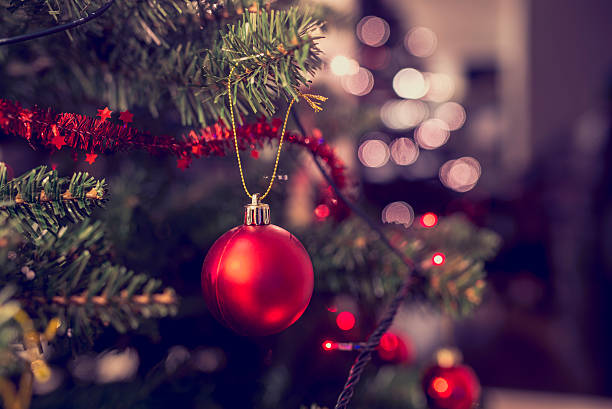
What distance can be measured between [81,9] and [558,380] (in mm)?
1831

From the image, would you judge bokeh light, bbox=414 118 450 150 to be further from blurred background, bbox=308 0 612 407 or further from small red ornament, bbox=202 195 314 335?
small red ornament, bbox=202 195 314 335

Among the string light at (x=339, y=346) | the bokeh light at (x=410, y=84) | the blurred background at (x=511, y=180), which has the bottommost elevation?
the blurred background at (x=511, y=180)

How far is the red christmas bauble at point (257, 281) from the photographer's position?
33 cm

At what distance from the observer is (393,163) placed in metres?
1.92

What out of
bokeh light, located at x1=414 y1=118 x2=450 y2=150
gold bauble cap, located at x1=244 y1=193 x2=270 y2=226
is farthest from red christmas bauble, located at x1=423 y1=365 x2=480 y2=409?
bokeh light, located at x1=414 y1=118 x2=450 y2=150

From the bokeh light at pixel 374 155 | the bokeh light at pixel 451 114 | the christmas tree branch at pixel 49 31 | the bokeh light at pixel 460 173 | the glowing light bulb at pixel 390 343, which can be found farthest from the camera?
the bokeh light at pixel 451 114

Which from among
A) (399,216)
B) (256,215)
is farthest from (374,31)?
(256,215)

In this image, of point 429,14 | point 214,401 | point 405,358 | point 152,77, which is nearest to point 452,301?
point 405,358

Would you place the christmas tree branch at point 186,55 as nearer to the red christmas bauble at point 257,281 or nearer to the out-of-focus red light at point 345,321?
the red christmas bauble at point 257,281

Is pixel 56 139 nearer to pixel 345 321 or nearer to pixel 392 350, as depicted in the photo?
pixel 345 321

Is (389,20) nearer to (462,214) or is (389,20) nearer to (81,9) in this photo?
(462,214)

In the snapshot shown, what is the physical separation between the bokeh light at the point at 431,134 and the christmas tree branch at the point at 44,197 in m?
1.91

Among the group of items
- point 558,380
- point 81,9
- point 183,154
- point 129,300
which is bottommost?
point 558,380

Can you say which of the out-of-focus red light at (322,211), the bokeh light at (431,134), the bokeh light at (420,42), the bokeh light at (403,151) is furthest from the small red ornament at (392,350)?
the bokeh light at (420,42)
